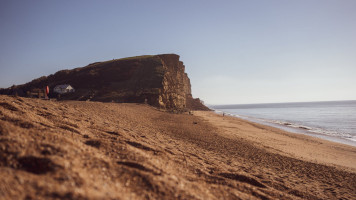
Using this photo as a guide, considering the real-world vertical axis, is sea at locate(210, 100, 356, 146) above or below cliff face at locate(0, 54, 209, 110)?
below

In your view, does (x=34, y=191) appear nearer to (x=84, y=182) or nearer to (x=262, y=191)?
(x=84, y=182)

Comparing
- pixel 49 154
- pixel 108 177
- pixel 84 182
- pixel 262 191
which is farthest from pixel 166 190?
pixel 262 191

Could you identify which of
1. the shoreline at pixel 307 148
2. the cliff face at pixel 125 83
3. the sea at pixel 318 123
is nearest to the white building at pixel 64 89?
the cliff face at pixel 125 83

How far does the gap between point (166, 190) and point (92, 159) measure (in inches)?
56.2

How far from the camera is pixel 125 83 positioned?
37719 mm

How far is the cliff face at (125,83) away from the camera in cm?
3231

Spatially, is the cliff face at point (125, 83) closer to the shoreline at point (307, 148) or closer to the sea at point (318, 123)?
the shoreline at point (307, 148)

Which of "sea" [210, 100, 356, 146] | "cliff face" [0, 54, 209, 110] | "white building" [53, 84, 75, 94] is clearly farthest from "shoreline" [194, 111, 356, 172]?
"white building" [53, 84, 75, 94]

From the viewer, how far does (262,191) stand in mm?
4449

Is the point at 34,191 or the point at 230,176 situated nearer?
the point at 34,191

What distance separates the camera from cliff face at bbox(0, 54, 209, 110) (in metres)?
32.3

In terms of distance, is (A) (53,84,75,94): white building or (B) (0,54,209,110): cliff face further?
(A) (53,84,75,94): white building

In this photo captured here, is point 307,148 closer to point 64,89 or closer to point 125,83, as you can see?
point 125,83

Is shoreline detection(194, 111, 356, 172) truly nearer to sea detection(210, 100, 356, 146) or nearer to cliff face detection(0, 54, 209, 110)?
sea detection(210, 100, 356, 146)
